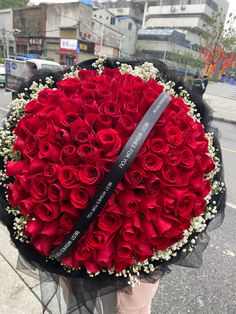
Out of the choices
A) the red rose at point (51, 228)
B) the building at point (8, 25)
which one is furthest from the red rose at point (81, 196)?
the building at point (8, 25)

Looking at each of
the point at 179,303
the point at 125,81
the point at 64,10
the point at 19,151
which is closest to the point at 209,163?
the point at 125,81

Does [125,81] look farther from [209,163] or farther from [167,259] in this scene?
[167,259]

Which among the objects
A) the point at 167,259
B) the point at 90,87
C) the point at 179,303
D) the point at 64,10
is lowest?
the point at 179,303

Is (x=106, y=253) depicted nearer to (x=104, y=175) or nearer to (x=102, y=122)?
(x=104, y=175)

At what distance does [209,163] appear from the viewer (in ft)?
3.59

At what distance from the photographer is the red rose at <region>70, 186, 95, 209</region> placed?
0.89 m

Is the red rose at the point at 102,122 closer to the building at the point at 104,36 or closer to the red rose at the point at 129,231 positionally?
the red rose at the point at 129,231

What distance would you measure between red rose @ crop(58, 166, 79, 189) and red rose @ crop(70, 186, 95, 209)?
0.02m

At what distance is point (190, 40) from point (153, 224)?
58675 millimetres

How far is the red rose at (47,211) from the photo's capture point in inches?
36.1

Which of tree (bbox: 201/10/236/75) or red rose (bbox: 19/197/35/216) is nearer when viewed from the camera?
red rose (bbox: 19/197/35/216)

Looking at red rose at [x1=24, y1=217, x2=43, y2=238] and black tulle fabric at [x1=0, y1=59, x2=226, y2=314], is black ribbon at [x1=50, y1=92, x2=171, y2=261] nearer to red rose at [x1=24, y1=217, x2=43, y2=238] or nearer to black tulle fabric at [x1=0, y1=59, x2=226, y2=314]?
red rose at [x1=24, y1=217, x2=43, y2=238]

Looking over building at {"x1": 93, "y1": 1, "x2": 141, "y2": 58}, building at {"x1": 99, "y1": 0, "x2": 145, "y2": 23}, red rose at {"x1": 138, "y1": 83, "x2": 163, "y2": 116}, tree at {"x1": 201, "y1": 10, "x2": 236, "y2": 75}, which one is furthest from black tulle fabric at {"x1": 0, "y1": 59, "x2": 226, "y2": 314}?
building at {"x1": 99, "y1": 0, "x2": 145, "y2": 23}

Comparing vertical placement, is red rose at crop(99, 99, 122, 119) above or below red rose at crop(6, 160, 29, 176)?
above
